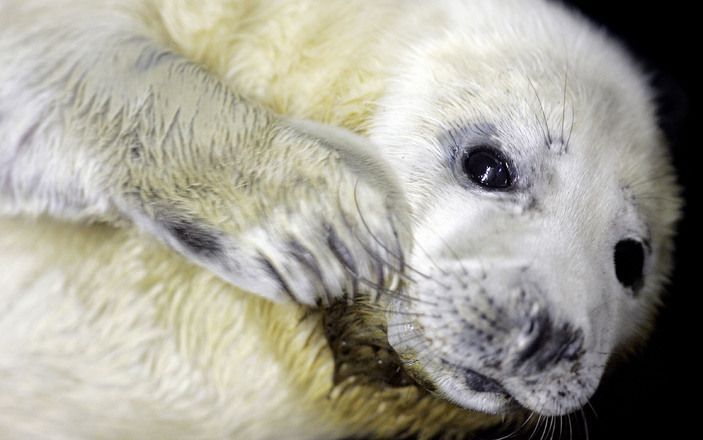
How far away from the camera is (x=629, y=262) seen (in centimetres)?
106

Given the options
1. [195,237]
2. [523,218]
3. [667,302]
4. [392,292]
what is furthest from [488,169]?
[667,302]

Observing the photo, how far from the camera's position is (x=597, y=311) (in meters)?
0.90

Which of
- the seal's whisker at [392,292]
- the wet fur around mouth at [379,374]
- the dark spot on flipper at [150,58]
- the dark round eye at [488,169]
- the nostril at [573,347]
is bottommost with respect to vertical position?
the wet fur around mouth at [379,374]

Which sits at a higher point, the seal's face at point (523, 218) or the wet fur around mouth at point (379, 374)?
the seal's face at point (523, 218)

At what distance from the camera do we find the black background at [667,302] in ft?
4.04

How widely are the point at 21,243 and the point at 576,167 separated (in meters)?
0.67

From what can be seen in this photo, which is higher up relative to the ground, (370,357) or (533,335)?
(533,335)

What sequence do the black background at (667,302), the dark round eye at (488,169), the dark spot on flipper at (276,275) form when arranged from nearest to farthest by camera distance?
the dark spot on flipper at (276,275) → the dark round eye at (488,169) → the black background at (667,302)

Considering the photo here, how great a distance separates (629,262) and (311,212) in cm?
50

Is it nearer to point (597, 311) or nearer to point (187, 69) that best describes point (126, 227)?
point (187, 69)

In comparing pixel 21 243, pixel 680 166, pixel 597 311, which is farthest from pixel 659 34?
pixel 21 243

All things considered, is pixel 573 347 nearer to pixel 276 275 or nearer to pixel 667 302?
pixel 276 275

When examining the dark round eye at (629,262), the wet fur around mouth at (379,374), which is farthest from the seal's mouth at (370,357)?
the dark round eye at (629,262)

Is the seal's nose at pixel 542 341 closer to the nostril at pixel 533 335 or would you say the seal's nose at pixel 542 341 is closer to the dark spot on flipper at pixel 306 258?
the nostril at pixel 533 335
